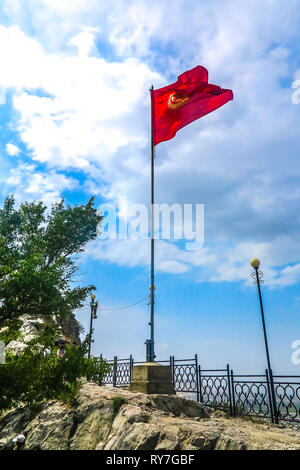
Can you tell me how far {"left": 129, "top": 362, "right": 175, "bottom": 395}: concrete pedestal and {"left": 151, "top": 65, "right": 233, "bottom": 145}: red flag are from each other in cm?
816

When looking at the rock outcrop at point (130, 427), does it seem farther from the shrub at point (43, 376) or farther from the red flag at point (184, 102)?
the red flag at point (184, 102)

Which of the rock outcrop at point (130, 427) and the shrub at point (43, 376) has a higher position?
the shrub at point (43, 376)

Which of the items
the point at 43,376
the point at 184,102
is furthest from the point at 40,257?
the point at 184,102

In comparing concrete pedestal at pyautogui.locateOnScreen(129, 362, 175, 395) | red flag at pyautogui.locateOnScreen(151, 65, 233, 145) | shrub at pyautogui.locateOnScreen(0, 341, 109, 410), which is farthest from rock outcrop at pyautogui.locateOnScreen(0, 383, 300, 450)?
red flag at pyautogui.locateOnScreen(151, 65, 233, 145)

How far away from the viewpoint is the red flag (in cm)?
1266

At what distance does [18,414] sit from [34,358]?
6.89 ft

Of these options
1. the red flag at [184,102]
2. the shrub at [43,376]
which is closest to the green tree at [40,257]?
the shrub at [43,376]

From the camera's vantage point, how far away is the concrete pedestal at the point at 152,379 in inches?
373

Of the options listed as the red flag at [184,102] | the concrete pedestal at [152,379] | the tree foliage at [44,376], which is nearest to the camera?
the tree foliage at [44,376]

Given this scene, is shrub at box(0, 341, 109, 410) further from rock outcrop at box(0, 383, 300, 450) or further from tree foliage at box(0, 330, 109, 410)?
rock outcrop at box(0, 383, 300, 450)

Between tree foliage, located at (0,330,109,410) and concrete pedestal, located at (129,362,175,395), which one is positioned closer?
tree foliage, located at (0,330,109,410)

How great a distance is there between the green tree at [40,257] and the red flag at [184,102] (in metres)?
6.56

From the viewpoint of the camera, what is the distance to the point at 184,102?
1268 centimetres

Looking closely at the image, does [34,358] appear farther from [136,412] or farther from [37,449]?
[136,412]
